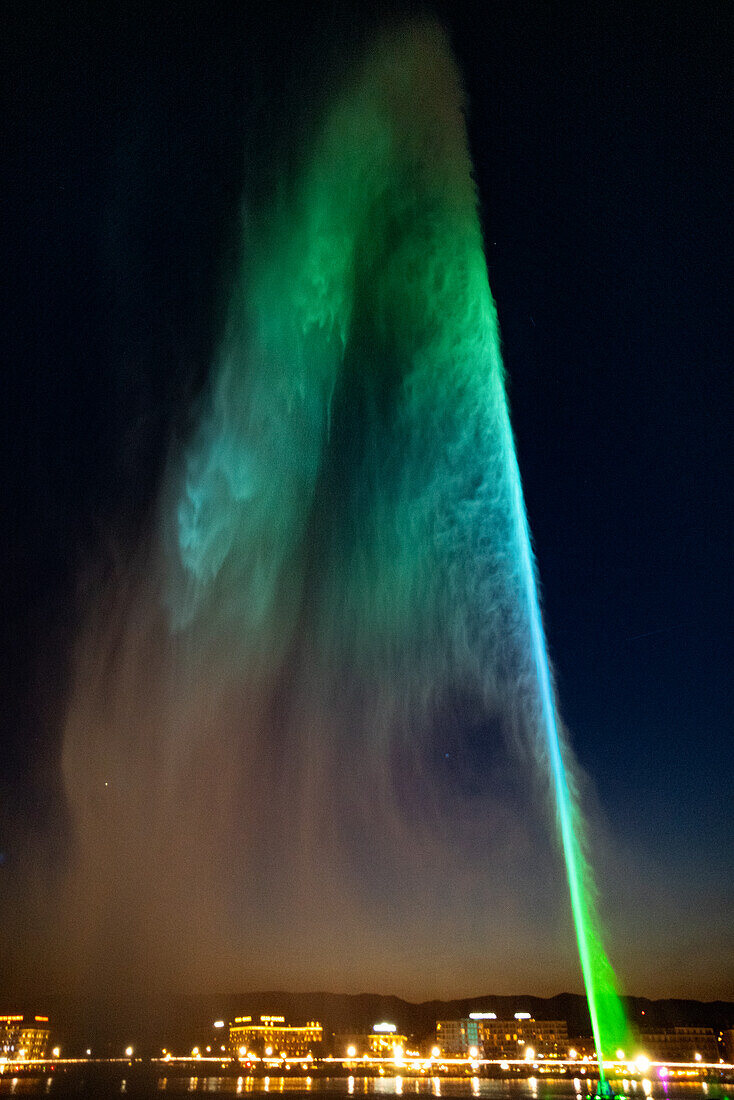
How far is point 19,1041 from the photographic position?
15025 cm

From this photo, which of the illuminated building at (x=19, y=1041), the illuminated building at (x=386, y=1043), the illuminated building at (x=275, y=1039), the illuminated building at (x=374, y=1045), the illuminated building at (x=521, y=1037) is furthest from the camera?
the illuminated building at (x=275, y=1039)

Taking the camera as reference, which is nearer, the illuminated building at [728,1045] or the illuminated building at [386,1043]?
the illuminated building at [728,1045]

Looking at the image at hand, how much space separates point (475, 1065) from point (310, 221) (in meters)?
127

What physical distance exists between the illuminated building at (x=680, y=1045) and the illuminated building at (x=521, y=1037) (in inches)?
511

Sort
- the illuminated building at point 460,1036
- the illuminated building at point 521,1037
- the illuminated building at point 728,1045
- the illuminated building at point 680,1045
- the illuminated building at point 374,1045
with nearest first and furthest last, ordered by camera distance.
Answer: the illuminated building at point 728,1045 < the illuminated building at point 680,1045 < the illuminated building at point 521,1037 < the illuminated building at point 374,1045 < the illuminated building at point 460,1036

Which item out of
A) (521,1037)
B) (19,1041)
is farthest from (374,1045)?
(19,1041)

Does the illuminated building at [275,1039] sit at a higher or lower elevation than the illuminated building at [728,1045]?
higher

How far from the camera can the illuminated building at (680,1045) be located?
114 m

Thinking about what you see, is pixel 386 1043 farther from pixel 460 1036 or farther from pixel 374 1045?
pixel 460 1036

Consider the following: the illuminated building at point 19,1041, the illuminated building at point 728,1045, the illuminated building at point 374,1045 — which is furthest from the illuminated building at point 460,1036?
the illuminated building at point 19,1041

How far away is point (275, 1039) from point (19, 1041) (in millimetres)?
48526

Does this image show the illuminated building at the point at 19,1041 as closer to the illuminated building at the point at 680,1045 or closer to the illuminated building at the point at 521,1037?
the illuminated building at the point at 521,1037

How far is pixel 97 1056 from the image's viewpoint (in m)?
170

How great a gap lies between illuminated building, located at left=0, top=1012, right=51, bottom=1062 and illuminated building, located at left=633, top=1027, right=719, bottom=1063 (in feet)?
341
